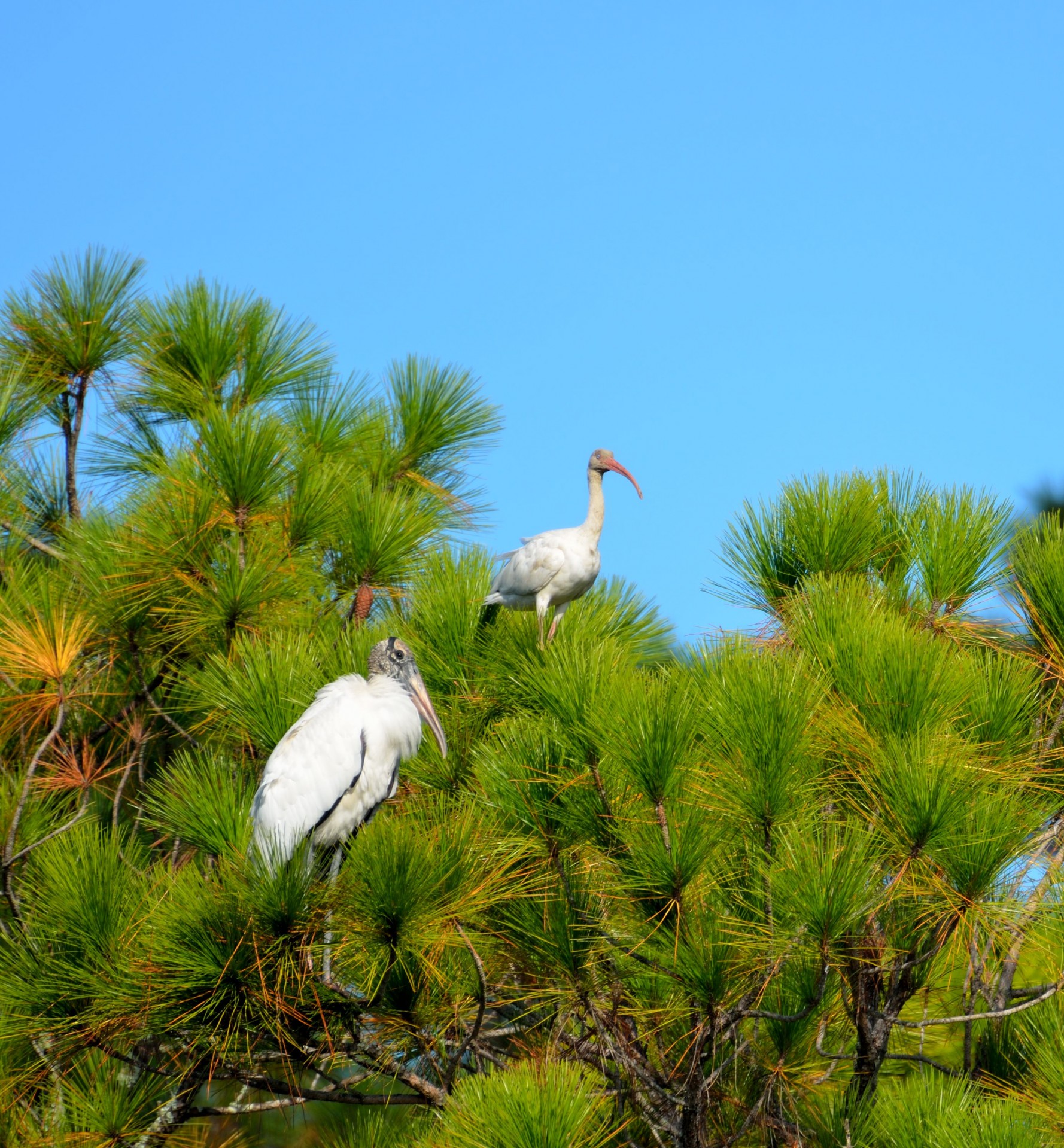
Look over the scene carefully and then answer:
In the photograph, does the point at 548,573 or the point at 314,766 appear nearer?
the point at 314,766

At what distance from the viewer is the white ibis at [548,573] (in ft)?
16.8

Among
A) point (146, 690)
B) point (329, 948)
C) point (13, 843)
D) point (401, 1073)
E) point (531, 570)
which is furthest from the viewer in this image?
point (531, 570)

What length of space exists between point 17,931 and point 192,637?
4.89 ft

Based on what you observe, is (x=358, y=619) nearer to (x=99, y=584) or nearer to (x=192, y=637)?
(x=192, y=637)

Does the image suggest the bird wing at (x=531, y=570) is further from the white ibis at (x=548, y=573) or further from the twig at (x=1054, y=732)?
the twig at (x=1054, y=732)

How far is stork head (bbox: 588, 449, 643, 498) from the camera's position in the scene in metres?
5.71

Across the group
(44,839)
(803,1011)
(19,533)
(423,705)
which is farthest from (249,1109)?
(19,533)

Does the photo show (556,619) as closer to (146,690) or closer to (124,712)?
(146,690)

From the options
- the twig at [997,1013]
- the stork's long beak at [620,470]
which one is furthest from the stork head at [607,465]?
the twig at [997,1013]

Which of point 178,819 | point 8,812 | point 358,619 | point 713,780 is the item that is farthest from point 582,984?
point 358,619

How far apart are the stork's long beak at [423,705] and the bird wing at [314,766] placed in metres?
0.19

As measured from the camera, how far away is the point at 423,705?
3.96 m

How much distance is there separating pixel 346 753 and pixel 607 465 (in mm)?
2339

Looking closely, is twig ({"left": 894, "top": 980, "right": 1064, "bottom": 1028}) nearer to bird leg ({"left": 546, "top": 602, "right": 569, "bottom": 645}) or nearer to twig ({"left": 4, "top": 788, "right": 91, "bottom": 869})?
bird leg ({"left": 546, "top": 602, "right": 569, "bottom": 645})
